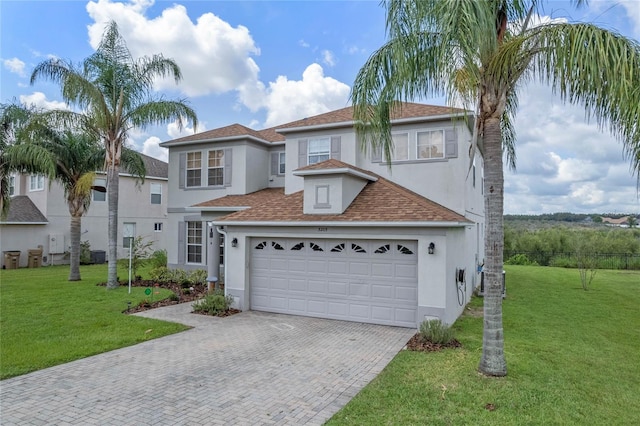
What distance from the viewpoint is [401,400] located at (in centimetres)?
579

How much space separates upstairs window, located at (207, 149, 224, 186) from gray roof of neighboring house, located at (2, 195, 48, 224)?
1400 centimetres

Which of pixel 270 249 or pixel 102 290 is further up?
pixel 270 249

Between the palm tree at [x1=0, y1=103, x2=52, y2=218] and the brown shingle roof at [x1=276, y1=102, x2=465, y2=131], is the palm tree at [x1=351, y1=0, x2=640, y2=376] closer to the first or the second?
the brown shingle roof at [x1=276, y1=102, x2=465, y2=131]

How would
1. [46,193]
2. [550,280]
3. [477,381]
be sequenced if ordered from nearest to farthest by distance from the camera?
[477,381] → [550,280] → [46,193]

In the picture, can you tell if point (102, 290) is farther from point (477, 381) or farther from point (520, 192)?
point (520, 192)

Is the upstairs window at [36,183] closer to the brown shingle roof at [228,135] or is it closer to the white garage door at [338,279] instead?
the brown shingle roof at [228,135]

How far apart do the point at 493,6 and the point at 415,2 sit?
53.1 inches

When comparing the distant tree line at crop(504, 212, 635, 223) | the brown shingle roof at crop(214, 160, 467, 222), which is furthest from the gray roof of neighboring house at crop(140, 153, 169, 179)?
the distant tree line at crop(504, 212, 635, 223)

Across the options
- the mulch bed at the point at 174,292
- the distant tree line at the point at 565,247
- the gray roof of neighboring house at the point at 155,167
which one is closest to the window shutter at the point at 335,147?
the mulch bed at the point at 174,292

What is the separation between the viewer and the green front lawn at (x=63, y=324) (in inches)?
303

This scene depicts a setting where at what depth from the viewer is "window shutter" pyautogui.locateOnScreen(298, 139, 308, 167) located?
15.5 metres

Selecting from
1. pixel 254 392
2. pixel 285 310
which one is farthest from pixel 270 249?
pixel 254 392

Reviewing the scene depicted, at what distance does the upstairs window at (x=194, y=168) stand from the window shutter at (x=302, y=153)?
5454 millimetres

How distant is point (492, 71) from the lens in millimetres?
6523
